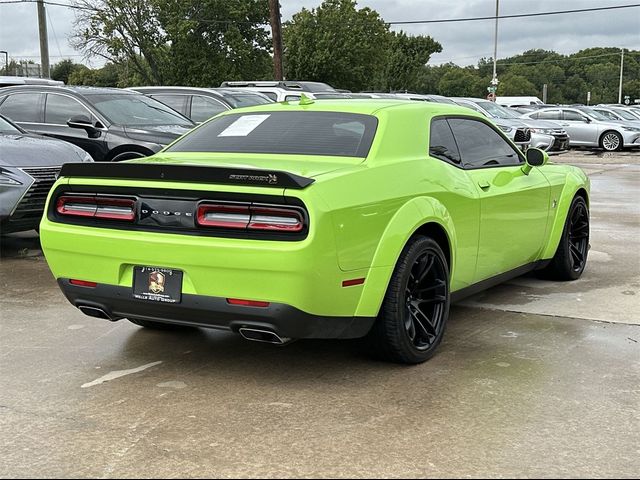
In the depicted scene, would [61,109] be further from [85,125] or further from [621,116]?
[621,116]

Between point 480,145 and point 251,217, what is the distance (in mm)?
2380

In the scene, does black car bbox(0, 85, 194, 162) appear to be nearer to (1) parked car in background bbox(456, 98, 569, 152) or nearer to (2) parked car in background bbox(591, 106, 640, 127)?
(1) parked car in background bbox(456, 98, 569, 152)

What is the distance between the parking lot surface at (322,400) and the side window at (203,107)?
816 cm

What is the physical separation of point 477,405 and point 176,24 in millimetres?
45634

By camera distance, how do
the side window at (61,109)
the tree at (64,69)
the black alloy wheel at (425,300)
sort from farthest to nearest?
1. the tree at (64,69)
2. the side window at (61,109)
3. the black alloy wheel at (425,300)

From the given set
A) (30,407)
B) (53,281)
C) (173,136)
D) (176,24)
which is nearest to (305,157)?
(30,407)

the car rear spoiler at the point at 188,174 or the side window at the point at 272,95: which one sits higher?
the side window at the point at 272,95

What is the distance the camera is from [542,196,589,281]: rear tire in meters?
6.73

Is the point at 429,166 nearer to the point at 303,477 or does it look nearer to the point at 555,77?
the point at 303,477

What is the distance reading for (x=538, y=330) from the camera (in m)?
5.37

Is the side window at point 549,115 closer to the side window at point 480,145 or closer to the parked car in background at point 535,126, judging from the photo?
the parked car in background at point 535,126

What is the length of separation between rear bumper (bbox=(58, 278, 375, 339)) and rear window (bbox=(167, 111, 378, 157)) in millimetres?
1071

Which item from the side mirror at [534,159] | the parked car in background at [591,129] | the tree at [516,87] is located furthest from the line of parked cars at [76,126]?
the tree at [516,87]

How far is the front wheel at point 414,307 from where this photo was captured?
441cm
